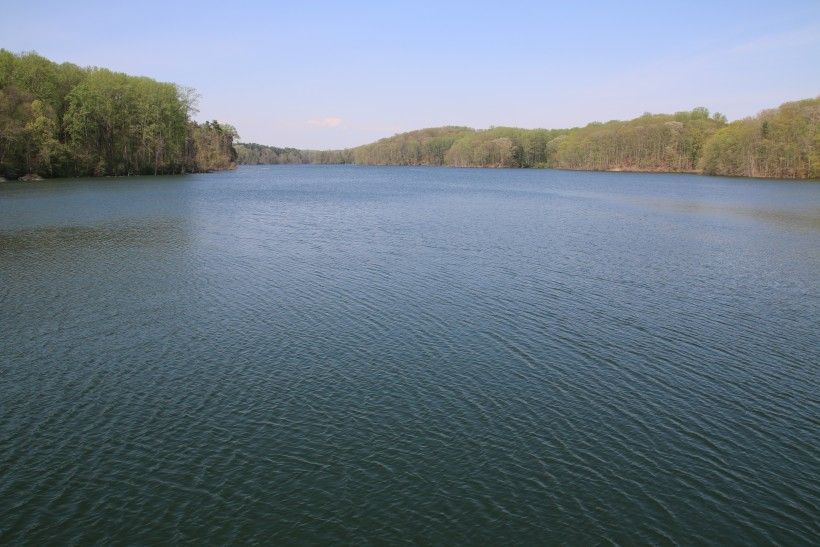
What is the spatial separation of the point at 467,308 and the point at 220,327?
10321mm

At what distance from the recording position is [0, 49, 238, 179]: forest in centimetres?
8631

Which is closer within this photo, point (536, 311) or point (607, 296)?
point (536, 311)

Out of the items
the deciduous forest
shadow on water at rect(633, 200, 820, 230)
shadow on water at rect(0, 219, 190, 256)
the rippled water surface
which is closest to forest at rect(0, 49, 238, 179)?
the deciduous forest

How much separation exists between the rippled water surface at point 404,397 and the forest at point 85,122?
63298 mm

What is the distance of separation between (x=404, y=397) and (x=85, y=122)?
104043 millimetres

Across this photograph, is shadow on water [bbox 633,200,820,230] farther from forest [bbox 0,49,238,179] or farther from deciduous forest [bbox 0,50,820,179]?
forest [bbox 0,49,238,179]

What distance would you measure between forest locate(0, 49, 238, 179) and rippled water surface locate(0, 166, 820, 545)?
63298 mm

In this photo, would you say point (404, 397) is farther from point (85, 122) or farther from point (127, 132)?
point (127, 132)

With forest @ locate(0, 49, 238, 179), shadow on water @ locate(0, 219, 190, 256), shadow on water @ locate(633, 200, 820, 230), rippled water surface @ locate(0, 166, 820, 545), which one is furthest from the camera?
forest @ locate(0, 49, 238, 179)

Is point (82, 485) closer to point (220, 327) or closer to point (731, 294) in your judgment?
point (220, 327)

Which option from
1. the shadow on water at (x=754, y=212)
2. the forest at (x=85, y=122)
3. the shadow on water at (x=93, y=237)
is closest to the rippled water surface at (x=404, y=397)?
the shadow on water at (x=93, y=237)

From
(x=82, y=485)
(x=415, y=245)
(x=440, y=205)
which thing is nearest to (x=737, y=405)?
(x=82, y=485)

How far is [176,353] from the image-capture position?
18906mm

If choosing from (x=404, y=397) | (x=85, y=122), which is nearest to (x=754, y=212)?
(x=404, y=397)
